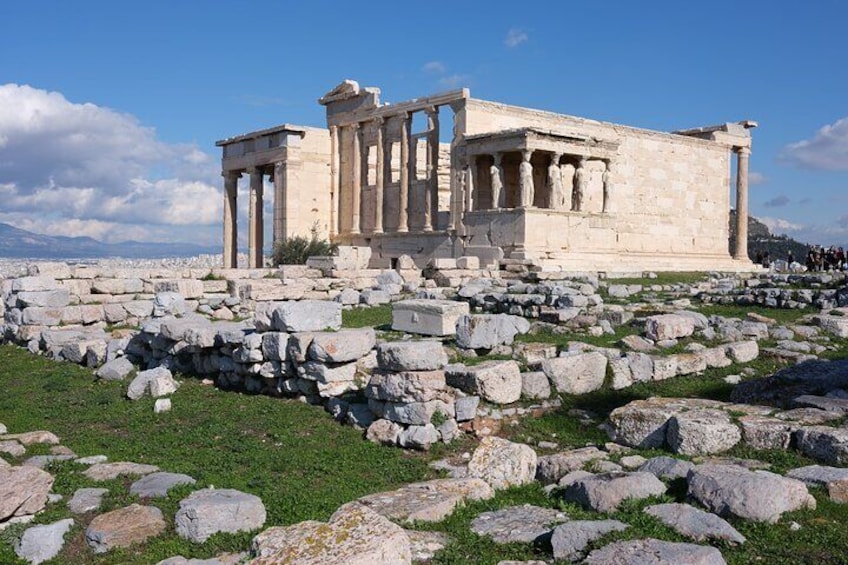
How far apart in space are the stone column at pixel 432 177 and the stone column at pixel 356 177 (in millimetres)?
3902

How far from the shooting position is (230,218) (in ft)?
134

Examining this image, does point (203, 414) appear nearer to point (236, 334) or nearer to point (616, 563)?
point (236, 334)

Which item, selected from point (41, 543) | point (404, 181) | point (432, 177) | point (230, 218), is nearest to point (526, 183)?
point (432, 177)

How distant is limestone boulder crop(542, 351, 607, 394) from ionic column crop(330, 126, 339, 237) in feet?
89.3

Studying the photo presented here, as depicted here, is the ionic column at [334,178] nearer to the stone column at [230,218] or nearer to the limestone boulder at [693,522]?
the stone column at [230,218]

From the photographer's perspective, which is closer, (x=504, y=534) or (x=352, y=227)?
(x=504, y=534)

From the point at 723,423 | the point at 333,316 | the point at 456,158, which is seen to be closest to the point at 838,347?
the point at 723,423

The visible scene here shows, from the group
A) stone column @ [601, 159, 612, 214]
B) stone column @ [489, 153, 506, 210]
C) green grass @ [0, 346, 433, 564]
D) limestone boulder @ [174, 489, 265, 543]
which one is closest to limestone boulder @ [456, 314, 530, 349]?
green grass @ [0, 346, 433, 564]

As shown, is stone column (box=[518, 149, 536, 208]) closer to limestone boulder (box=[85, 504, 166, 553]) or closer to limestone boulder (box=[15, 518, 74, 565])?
limestone boulder (box=[85, 504, 166, 553])

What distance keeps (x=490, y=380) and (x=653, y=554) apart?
17.8ft

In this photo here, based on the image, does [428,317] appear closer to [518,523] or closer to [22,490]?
[518,523]

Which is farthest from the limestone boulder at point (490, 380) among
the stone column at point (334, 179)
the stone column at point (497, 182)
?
the stone column at point (334, 179)

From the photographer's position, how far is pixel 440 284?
2583cm

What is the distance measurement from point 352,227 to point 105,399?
25785 millimetres
